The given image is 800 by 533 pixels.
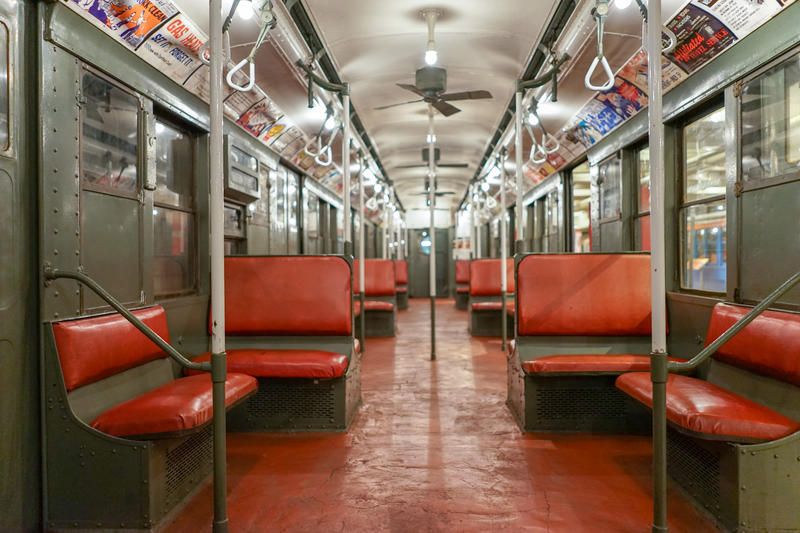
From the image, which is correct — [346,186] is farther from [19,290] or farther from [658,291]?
[658,291]

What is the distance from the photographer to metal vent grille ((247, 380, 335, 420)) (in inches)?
140

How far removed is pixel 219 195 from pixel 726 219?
303 cm

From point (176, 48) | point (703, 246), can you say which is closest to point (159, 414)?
point (176, 48)

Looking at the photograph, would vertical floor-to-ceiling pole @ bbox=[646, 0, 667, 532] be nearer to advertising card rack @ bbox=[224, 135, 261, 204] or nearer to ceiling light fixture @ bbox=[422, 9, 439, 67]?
ceiling light fixture @ bbox=[422, 9, 439, 67]

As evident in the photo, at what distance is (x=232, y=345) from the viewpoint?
3883 millimetres

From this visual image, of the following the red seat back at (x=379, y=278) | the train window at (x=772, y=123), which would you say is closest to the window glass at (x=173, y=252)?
the train window at (x=772, y=123)

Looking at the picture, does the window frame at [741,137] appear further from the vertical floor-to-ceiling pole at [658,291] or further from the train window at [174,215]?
the train window at [174,215]

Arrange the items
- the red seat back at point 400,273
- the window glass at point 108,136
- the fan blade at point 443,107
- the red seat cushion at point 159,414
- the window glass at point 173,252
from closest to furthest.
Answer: the red seat cushion at point 159,414 < the window glass at point 108,136 < the window glass at point 173,252 < the fan blade at point 443,107 < the red seat back at point 400,273

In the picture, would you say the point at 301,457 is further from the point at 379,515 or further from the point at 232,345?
the point at 232,345

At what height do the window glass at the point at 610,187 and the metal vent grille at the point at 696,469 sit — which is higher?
the window glass at the point at 610,187

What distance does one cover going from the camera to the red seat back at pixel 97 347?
7.39ft

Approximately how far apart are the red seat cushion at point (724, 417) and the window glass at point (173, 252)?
10.2 feet

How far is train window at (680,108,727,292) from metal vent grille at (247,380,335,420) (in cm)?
284

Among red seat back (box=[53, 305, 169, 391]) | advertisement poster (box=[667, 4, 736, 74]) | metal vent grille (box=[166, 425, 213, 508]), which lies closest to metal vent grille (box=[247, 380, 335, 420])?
metal vent grille (box=[166, 425, 213, 508])
